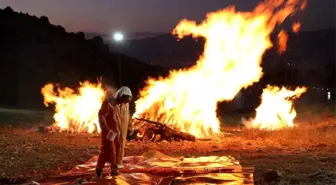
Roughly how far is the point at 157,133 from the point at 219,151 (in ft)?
11.3

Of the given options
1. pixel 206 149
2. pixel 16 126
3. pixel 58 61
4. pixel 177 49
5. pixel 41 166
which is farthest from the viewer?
pixel 58 61

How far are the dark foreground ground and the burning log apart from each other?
557 millimetres

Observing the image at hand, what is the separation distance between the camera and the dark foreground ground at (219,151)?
9.82m

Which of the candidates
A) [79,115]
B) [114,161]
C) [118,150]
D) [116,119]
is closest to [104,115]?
[116,119]

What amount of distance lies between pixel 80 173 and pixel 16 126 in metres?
12.2

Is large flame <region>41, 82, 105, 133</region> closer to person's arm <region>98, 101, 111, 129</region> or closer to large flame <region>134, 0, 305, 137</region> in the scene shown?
large flame <region>134, 0, 305, 137</region>

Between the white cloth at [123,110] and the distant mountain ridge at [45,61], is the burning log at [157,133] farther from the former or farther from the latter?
the distant mountain ridge at [45,61]

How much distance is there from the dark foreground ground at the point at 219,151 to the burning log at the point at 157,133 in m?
0.56

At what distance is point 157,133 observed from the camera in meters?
16.3

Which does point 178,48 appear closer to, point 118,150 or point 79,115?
point 79,115

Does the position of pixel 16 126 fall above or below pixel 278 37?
below

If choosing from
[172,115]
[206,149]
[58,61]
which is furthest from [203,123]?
[58,61]

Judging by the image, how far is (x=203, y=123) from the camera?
1741cm

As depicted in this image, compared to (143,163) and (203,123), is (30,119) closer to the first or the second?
(203,123)
